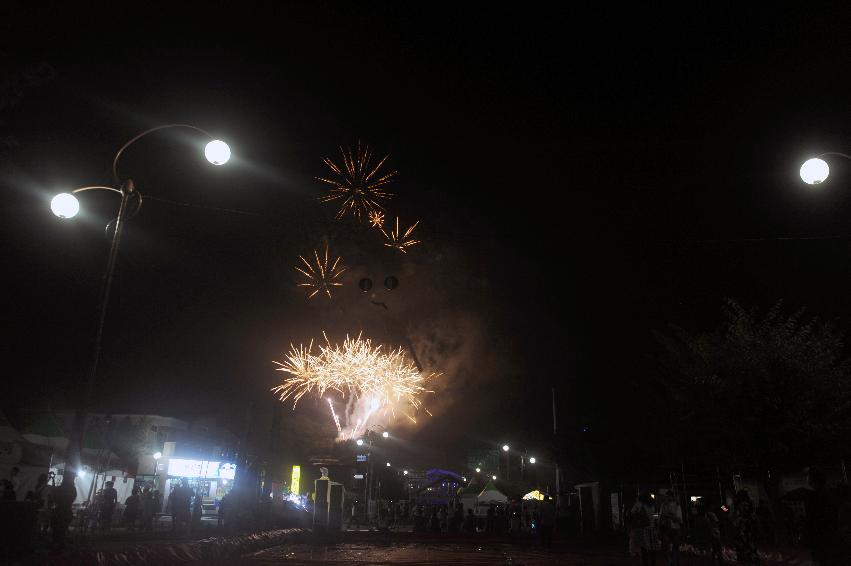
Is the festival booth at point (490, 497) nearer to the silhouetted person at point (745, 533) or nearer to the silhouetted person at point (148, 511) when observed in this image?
the silhouetted person at point (148, 511)

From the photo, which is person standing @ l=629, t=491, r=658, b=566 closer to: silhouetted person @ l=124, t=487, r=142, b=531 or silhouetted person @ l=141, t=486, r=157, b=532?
silhouetted person @ l=124, t=487, r=142, b=531

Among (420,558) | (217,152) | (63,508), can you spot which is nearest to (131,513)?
(63,508)

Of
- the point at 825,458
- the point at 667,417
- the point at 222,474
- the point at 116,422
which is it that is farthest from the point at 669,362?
the point at 116,422

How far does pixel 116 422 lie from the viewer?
129 feet

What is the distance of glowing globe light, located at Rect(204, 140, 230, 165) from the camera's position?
438 inches

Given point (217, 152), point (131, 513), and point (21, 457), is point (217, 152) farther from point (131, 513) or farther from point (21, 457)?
point (21, 457)

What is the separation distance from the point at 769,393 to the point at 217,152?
19.3 m

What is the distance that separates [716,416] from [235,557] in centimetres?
1736

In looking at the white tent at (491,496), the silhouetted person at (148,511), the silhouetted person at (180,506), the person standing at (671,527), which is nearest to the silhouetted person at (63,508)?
the silhouetted person at (180,506)

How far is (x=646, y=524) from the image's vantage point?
40.2 feet

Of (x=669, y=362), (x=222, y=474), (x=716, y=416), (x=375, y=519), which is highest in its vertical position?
(x=669, y=362)

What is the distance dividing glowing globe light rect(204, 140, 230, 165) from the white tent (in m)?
31.3

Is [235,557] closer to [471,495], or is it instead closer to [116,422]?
[471,495]

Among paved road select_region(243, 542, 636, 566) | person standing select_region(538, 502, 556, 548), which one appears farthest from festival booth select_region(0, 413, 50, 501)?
person standing select_region(538, 502, 556, 548)
